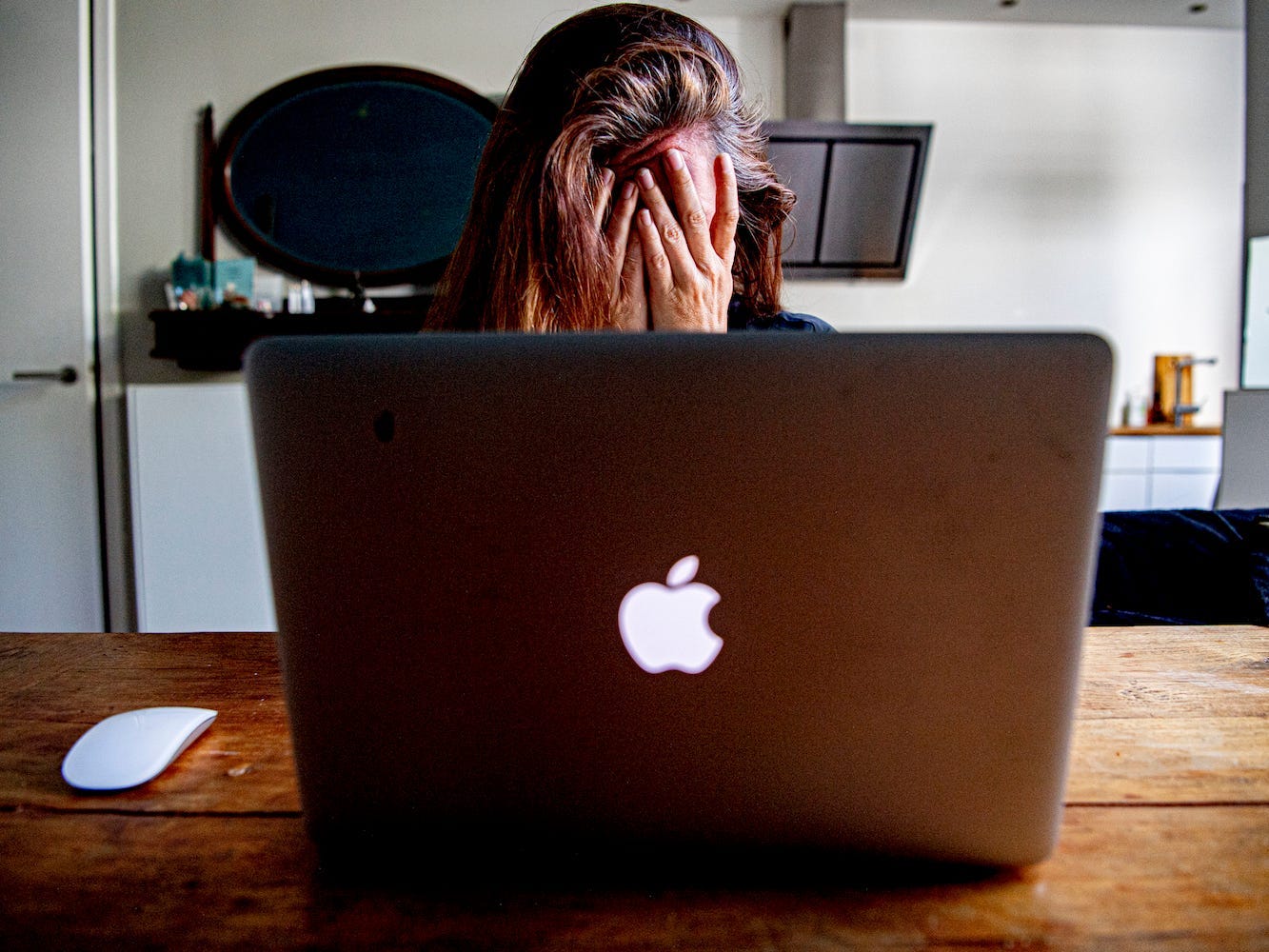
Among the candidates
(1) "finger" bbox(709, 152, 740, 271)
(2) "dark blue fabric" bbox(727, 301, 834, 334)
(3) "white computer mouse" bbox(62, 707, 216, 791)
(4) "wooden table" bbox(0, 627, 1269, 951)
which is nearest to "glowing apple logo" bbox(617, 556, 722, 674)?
(4) "wooden table" bbox(0, 627, 1269, 951)

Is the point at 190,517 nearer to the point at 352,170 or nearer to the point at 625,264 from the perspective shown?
the point at 352,170

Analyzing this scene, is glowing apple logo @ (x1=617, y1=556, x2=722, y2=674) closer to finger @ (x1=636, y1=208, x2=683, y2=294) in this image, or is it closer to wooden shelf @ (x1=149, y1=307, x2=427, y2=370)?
finger @ (x1=636, y1=208, x2=683, y2=294)

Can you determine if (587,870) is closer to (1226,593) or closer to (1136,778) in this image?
(1136,778)

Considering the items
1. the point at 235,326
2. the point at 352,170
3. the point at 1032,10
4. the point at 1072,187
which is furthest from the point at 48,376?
the point at 1072,187

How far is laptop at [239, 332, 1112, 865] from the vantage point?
1.14 feet

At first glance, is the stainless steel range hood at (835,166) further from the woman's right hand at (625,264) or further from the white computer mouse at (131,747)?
the white computer mouse at (131,747)

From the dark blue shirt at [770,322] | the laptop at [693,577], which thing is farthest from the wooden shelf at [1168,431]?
the laptop at [693,577]

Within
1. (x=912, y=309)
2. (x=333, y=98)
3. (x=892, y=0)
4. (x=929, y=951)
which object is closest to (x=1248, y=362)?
(x=912, y=309)

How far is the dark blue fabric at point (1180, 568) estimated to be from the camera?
1221 millimetres

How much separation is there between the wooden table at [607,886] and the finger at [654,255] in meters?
0.70

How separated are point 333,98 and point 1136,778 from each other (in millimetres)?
3407

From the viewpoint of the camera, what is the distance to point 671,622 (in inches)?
14.2

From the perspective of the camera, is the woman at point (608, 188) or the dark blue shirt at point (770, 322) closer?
the woman at point (608, 188)

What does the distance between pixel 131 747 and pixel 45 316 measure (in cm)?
276
